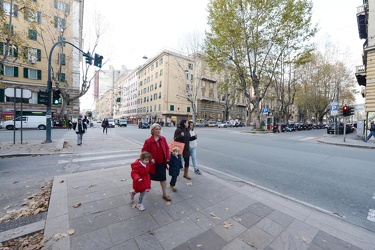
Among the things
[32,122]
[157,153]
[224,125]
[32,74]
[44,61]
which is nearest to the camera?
[157,153]

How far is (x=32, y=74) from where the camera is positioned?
2802 centimetres

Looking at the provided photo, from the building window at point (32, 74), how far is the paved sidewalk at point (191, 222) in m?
33.9

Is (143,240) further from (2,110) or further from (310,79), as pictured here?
(310,79)

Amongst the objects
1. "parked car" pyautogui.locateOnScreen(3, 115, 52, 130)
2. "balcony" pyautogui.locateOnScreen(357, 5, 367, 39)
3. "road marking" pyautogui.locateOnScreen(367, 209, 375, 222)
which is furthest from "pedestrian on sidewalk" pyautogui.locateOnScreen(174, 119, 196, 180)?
"parked car" pyautogui.locateOnScreen(3, 115, 52, 130)

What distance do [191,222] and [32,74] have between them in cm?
3695

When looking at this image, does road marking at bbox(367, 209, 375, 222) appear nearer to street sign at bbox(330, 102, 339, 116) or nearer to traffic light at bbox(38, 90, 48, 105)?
traffic light at bbox(38, 90, 48, 105)

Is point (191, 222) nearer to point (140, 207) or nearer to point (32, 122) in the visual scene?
point (140, 207)

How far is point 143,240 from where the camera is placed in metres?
2.31

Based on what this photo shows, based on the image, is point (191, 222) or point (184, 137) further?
point (184, 137)

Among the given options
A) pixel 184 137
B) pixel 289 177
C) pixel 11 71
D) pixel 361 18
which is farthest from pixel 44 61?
pixel 361 18

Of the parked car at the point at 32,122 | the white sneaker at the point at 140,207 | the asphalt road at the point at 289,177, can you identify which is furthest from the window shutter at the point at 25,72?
the white sneaker at the point at 140,207

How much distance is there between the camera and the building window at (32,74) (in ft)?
89.6

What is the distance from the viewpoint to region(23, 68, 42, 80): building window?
2732 cm

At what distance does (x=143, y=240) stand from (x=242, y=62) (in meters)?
24.8
